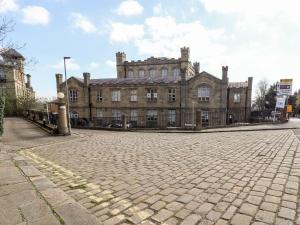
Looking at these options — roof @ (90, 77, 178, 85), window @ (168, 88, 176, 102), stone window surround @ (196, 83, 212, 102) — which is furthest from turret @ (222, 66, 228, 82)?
window @ (168, 88, 176, 102)

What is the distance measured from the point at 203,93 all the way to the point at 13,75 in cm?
3980

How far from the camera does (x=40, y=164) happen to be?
654 centimetres

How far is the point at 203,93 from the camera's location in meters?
31.5

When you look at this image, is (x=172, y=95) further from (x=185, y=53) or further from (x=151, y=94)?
(x=185, y=53)

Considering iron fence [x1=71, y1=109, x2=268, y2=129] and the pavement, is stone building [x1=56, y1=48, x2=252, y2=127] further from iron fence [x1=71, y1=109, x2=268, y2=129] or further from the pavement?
the pavement

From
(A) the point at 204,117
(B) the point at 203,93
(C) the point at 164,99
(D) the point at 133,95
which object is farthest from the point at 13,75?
(A) the point at 204,117

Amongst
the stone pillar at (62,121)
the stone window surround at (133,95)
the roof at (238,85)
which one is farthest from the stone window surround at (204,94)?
the stone pillar at (62,121)

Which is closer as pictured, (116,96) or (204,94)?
(204,94)

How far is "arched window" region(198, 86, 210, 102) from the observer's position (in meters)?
31.4

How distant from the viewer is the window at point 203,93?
103 feet

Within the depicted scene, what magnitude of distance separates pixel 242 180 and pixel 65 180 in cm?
411

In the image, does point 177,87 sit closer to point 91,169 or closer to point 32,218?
point 91,169

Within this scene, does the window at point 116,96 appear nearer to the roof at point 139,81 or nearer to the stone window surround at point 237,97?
the roof at point 139,81

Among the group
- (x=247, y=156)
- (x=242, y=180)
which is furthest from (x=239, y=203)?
(x=247, y=156)
